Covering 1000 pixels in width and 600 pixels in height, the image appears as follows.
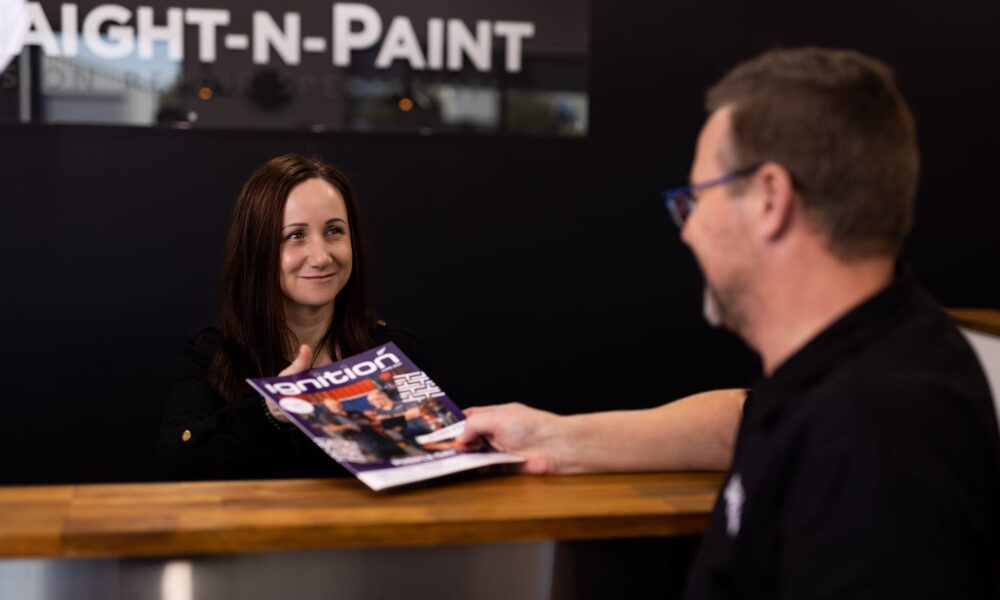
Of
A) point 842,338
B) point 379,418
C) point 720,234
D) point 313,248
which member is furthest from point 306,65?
point 842,338

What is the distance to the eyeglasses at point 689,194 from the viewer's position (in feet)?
4.17

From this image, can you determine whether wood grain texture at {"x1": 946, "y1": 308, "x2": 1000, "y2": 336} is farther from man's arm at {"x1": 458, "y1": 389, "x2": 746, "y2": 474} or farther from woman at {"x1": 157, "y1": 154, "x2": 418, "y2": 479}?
man's arm at {"x1": 458, "y1": 389, "x2": 746, "y2": 474}

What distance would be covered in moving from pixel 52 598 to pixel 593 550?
2.42 ft

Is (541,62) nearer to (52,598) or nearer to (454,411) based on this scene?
(454,411)

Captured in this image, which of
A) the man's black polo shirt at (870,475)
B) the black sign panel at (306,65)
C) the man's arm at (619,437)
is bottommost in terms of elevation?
the man's arm at (619,437)

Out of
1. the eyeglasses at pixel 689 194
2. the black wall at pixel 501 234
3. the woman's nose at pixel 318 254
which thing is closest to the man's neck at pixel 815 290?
the eyeglasses at pixel 689 194

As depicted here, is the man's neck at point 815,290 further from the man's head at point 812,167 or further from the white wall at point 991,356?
the white wall at point 991,356

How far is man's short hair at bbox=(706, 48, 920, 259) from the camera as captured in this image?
1216mm

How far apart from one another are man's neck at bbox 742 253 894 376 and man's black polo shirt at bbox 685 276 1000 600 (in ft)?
0.06

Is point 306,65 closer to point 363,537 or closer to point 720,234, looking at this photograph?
point 363,537

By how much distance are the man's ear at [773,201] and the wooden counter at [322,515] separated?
0.53 meters

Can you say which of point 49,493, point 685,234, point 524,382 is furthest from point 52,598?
point 524,382

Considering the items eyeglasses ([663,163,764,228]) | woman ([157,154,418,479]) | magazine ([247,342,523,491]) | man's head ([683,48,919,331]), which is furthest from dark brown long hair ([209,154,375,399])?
man's head ([683,48,919,331])

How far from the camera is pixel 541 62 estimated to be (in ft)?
13.7
